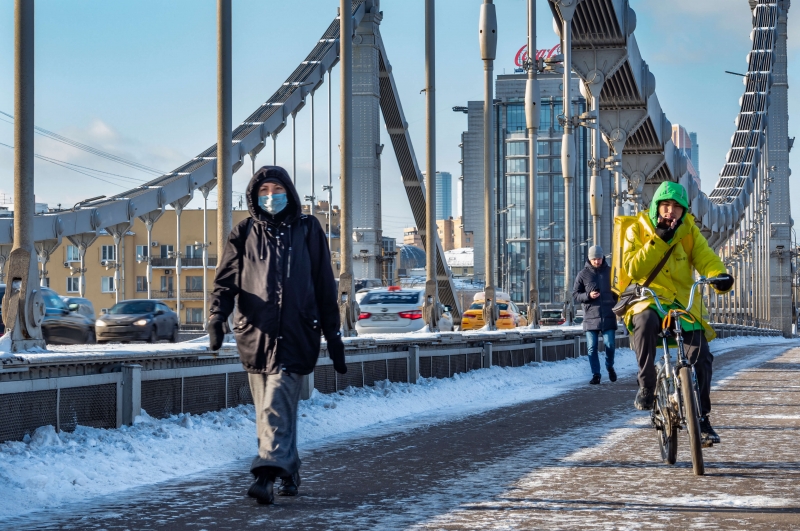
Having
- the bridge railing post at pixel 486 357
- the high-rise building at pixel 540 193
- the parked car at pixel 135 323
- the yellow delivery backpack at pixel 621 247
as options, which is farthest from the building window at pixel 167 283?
the yellow delivery backpack at pixel 621 247

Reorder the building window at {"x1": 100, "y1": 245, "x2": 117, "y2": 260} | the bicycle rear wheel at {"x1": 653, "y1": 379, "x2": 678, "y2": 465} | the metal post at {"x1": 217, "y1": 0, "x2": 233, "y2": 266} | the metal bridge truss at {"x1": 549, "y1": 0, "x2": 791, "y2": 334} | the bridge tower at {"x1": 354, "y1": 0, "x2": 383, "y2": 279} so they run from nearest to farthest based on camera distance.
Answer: the bicycle rear wheel at {"x1": 653, "y1": 379, "x2": 678, "y2": 465}
the metal post at {"x1": 217, "y1": 0, "x2": 233, "y2": 266}
the metal bridge truss at {"x1": 549, "y1": 0, "x2": 791, "y2": 334}
the bridge tower at {"x1": 354, "y1": 0, "x2": 383, "y2": 279}
the building window at {"x1": 100, "y1": 245, "x2": 117, "y2": 260}

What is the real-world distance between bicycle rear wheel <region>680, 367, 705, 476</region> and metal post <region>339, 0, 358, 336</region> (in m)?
14.5

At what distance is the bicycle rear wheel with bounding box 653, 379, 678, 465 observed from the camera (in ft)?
24.8

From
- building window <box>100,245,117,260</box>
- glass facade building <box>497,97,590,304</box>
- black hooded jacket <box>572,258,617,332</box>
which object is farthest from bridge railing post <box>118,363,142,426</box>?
glass facade building <box>497,97,590,304</box>

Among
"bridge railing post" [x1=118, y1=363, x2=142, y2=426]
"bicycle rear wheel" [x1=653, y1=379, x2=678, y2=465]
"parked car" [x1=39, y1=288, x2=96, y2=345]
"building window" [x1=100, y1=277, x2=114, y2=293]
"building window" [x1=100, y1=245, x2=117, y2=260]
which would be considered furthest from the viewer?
"building window" [x1=100, y1=277, x2=114, y2=293]

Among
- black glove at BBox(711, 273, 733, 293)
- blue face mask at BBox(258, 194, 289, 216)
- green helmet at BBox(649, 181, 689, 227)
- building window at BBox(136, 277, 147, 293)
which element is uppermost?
building window at BBox(136, 277, 147, 293)

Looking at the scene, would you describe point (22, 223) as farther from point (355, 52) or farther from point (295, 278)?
point (355, 52)

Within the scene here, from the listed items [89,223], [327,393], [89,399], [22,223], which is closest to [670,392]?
[89,399]

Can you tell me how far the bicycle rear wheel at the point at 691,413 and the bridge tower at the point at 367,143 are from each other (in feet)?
184

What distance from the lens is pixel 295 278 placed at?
666 centimetres

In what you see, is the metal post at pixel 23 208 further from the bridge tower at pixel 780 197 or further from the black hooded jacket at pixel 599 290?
the bridge tower at pixel 780 197

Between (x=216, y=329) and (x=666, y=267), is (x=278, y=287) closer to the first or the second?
(x=216, y=329)

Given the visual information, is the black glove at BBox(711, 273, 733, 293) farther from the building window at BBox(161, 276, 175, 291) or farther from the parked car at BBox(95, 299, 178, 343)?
the building window at BBox(161, 276, 175, 291)

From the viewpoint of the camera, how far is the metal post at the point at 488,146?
2930 cm
